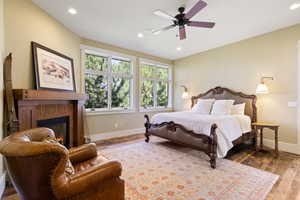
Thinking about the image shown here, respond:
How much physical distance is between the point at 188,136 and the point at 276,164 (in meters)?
1.66

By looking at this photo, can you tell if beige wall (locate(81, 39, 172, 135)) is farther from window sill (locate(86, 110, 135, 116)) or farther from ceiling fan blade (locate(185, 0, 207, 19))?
ceiling fan blade (locate(185, 0, 207, 19))

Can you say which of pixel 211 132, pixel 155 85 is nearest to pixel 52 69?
pixel 211 132

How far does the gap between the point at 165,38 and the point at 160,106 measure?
2739mm

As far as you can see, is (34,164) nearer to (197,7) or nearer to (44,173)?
(44,173)

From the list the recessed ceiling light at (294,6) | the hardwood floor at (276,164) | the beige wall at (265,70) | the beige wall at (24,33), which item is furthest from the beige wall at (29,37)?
the recessed ceiling light at (294,6)

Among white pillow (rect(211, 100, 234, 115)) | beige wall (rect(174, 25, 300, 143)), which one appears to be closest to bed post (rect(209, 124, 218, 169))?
white pillow (rect(211, 100, 234, 115))

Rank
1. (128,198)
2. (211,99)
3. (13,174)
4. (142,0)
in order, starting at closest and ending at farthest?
(13,174), (128,198), (142,0), (211,99)

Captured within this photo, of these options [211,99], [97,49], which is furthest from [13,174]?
[211,99]

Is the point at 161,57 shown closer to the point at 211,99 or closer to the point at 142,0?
the point at 211,99

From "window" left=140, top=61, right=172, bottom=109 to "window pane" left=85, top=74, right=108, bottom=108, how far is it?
4.44 ft

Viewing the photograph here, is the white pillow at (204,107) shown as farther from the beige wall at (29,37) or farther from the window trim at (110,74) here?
the beige wall at (29,37)

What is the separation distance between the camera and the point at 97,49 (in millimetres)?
4332

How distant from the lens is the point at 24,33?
2.44 metres

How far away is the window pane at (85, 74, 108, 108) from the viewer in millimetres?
4301
